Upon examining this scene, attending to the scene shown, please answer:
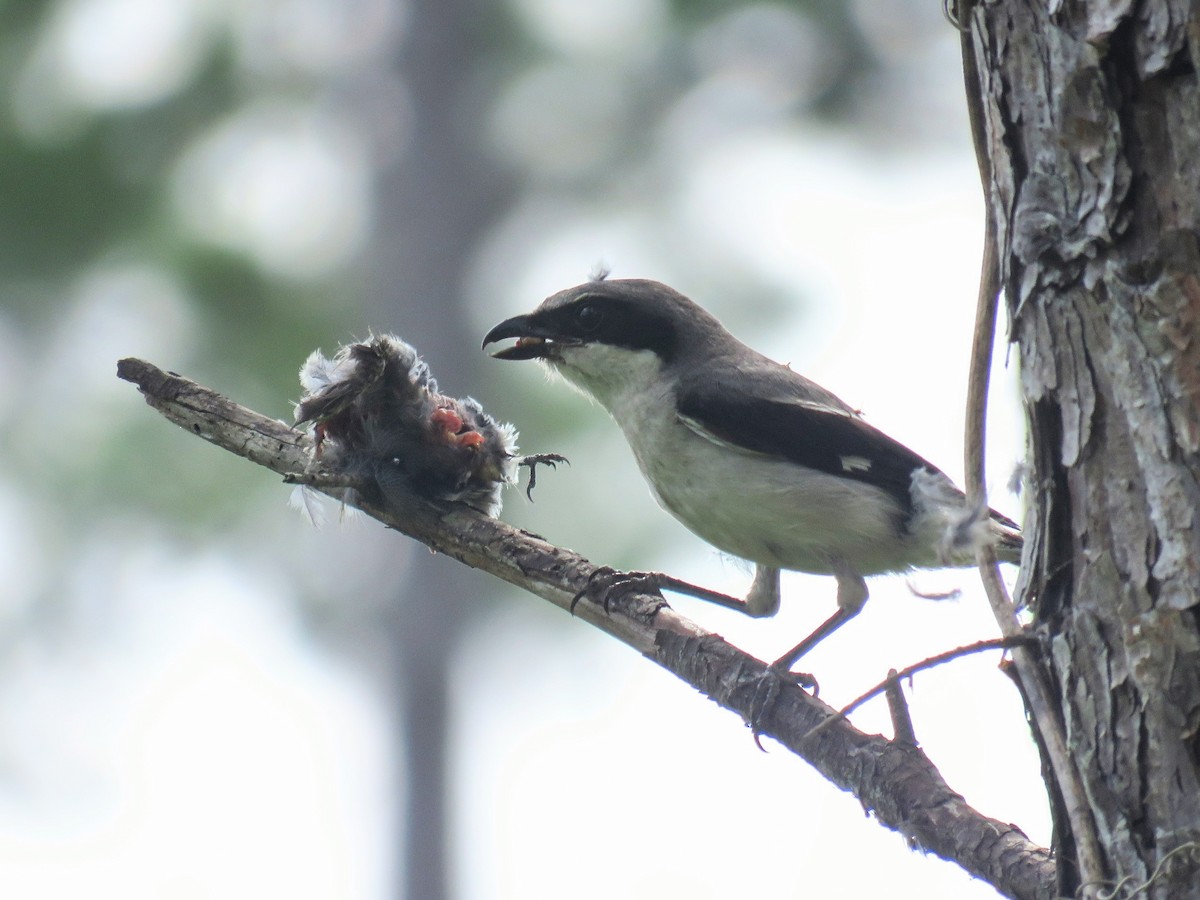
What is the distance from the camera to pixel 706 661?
3.71m

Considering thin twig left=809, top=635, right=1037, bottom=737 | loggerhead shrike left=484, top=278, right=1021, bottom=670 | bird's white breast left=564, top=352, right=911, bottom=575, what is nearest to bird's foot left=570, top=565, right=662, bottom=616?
loggerhead shrike left=484, top=278, right=1021, bottom=670

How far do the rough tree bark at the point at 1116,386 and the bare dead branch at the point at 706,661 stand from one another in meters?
0.36

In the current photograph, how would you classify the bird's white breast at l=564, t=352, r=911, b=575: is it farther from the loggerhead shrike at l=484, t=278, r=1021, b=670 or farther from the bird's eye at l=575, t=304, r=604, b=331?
the bird's eye at l=575, t=304, r=604, b=331

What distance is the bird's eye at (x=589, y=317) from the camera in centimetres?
553

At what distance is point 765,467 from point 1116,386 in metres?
2.56

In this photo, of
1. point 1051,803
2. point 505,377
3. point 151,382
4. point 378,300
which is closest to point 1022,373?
point 1051,803

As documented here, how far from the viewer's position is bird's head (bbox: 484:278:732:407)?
5445 millimetres

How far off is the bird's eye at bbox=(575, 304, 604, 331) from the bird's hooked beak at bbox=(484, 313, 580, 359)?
0.07 m

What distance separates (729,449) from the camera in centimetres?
487

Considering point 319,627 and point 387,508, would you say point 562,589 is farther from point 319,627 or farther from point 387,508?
point 319,627

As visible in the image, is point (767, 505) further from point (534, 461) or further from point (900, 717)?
point (900, 717)

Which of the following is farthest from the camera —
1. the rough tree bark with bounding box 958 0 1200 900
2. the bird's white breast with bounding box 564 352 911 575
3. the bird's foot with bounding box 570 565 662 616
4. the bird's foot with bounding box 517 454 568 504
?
the bird's foot with bounding box 517 454 568 504

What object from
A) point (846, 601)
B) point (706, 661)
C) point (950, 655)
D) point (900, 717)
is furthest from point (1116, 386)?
point (846, 601)

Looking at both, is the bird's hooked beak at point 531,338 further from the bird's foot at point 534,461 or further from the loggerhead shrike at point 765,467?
the bird's foot at point 534,461
